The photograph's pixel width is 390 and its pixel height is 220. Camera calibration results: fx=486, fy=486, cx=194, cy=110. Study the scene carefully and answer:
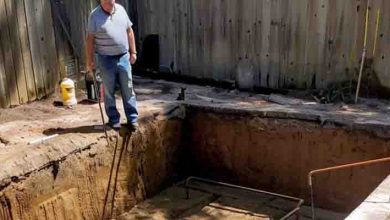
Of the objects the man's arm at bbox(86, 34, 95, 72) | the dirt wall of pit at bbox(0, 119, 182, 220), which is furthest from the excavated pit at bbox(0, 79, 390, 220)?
the man's arm at bbox(86, 34, 95, 72)

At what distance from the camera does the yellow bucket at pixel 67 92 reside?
21.0ft

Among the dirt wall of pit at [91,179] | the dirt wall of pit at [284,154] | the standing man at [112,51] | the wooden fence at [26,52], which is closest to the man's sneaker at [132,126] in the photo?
the standing man at [112,51]

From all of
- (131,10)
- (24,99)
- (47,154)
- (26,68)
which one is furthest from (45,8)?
(47,154)

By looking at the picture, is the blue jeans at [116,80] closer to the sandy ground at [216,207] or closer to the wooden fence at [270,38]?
the sandy ground at [216,207]

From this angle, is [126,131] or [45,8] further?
[45,8]

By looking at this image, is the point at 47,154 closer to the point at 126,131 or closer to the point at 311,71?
the point at 126,131

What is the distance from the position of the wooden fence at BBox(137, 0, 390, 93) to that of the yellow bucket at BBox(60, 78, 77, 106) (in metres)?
1.97

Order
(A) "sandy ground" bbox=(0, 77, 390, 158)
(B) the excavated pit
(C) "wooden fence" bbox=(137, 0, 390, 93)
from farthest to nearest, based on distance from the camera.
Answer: (C) "wooden fence" bbox=(137, 0, 390, 93), (A) "sandy ground" bbox=(0, 77, 390, 158), (B) the excavated pit

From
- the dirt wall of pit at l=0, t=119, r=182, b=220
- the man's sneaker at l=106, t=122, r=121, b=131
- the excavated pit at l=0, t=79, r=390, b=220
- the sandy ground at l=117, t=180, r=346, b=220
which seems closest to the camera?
the dirt wall of pit at l=0, t=119, r=182, b=220

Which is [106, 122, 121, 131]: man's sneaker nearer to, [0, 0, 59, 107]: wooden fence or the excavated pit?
the excavated pit

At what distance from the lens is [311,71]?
677cm

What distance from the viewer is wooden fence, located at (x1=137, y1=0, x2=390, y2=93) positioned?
631cm

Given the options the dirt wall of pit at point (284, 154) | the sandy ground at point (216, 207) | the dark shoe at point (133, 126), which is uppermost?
the dark shoe at point (133, 126)

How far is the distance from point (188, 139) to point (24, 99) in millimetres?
2259
